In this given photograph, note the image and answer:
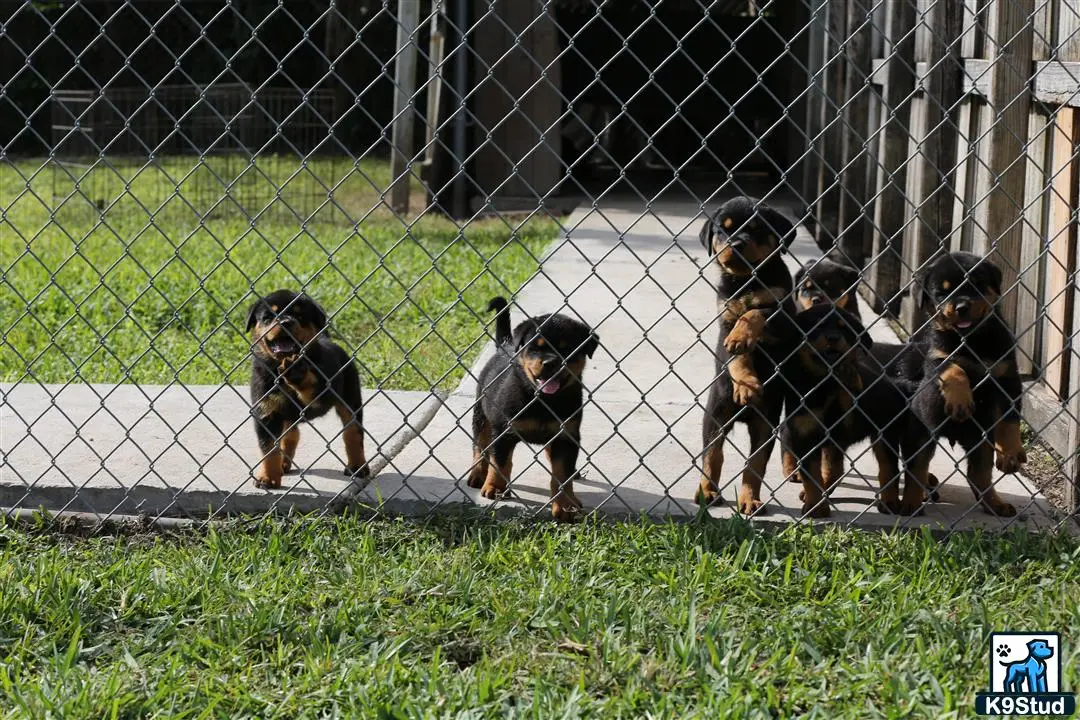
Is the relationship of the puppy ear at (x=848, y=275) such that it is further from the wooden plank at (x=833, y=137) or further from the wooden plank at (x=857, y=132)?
the wooden plank at (x=833, y=137)

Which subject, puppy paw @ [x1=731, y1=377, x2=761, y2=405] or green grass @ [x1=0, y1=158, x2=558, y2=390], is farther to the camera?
green grass @ [x1=0, y1=158, x2=558, y2=390]

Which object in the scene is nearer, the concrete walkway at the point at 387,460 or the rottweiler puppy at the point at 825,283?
the concrete walkway at the point at 387,460

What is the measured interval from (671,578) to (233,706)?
3.76ft

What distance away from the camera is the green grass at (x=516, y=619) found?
272cm

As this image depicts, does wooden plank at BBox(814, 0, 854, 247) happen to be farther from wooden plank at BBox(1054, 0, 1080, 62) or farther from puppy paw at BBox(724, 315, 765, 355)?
puppy paw at BBox(724, 315, 765, 355)

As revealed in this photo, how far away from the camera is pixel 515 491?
166 inches

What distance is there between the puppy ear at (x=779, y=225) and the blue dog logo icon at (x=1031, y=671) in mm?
1544

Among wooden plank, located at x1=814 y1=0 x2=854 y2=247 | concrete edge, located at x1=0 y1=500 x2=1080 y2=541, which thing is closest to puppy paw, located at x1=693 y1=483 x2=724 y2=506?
concrete edge, located at x1=0 y1=500 x2=1080 y2=541

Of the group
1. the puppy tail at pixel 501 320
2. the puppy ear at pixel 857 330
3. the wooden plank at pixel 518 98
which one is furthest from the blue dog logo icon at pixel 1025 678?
the wooden plank at pixel 518 98

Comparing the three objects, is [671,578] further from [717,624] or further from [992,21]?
[992,21]

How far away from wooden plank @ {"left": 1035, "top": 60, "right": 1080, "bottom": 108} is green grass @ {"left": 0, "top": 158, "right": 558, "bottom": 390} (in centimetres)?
180

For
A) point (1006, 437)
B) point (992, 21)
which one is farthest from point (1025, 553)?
point (992, 21)

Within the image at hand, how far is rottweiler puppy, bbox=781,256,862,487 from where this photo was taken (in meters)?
3.98

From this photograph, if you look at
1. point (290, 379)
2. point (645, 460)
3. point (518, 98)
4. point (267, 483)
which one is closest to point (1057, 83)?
point (645, 460)
